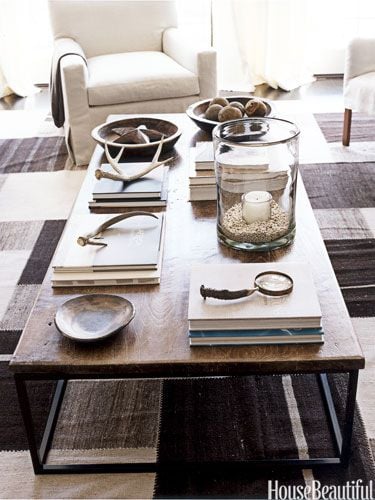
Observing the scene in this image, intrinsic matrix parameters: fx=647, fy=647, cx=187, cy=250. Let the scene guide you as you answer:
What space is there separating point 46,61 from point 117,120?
2.29 m

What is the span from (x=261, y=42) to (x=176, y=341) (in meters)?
3.20

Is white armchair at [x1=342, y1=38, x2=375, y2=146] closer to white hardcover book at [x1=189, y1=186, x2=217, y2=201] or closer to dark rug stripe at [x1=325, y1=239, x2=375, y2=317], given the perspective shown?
dark rug stripe at [x1=325, y1=239, x2=375, y2=317]

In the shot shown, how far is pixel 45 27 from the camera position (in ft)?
13.6

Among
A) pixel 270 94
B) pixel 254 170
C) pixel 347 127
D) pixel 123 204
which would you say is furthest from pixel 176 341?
pixel 270 94

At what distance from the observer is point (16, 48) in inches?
159

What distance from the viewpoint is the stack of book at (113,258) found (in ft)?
4.84

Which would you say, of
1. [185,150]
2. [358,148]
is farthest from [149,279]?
[358,148]

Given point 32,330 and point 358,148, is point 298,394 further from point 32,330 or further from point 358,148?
point 358,148

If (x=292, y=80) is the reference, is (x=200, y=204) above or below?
above

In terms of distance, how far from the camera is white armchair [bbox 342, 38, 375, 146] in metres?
2.88

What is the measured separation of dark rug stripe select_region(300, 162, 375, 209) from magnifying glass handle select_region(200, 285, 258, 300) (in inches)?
53.9

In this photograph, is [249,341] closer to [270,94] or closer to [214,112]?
[214,112]

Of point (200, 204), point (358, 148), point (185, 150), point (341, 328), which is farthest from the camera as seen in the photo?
point (358, 148)

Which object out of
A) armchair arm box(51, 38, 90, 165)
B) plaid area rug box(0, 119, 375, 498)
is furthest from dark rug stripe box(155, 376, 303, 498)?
armchair arm box(51, 38, 90, 165)
